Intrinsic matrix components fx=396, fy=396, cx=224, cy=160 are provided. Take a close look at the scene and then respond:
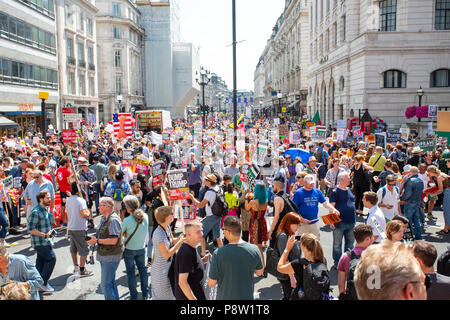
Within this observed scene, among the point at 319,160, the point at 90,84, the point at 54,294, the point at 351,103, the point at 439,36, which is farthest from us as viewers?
the point at 90,84

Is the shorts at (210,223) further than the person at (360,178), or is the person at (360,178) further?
the person at (360,178)

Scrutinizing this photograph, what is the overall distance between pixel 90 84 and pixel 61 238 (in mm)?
40844

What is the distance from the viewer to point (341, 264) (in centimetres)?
480

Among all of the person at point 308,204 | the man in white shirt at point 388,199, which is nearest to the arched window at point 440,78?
the man in white shirt at point 388,199

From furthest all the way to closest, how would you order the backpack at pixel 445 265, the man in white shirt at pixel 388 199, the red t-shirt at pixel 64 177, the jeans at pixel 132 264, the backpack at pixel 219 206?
the red t-shirt at pixel 64 177 < the man in white shirt at pixel 388 199 < the backpack at pixel 219 206 < the jeans at pixel 132 264 < the backpack at pixel 445 265

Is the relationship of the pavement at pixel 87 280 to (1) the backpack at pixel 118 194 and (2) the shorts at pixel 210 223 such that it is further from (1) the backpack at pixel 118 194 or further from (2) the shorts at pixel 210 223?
(1) the backpack at pixel 118 194

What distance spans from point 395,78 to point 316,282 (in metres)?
30.1

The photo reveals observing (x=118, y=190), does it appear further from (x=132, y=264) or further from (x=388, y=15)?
(x=388, y=15)

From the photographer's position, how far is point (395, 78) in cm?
3061

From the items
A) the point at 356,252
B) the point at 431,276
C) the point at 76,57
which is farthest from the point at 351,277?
the point at 76,57

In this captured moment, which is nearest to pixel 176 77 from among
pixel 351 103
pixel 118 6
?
pixel 118 6

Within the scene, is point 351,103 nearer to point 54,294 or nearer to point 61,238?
point 61,238

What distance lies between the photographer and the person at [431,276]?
12.5ft

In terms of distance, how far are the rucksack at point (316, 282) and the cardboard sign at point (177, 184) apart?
11.6 feet
